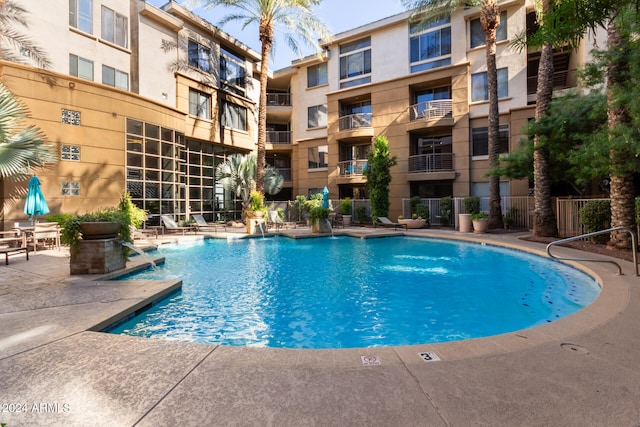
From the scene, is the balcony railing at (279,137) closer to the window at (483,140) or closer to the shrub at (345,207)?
the shrub at (345,207)

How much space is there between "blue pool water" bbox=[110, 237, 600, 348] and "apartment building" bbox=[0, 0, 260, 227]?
694cm

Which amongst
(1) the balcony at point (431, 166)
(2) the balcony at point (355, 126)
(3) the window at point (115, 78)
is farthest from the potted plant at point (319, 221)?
(3) the window at point (115, 78)

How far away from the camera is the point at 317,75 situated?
26672 millimetres

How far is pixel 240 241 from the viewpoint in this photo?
15.0 m

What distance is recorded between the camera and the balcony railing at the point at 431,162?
68.6ft

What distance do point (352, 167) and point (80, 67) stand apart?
52.4 feet

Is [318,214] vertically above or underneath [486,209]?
underneath

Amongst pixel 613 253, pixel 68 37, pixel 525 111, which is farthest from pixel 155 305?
pixel 525 111

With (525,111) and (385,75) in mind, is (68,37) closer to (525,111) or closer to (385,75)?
(385,75)

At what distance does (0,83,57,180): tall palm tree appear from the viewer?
1069cm

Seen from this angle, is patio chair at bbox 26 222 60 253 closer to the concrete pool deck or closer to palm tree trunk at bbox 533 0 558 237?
the concrete pool deck

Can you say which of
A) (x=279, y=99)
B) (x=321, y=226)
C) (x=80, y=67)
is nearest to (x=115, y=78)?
(x=80, y=67)

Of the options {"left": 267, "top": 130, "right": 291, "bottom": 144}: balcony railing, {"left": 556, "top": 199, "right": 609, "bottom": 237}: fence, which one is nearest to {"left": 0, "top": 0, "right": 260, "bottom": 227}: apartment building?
{"left": 267, "top": 130, "right": 291, "bottom": 144}: balcony railing

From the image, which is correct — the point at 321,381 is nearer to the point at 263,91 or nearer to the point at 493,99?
the point at 493,99
